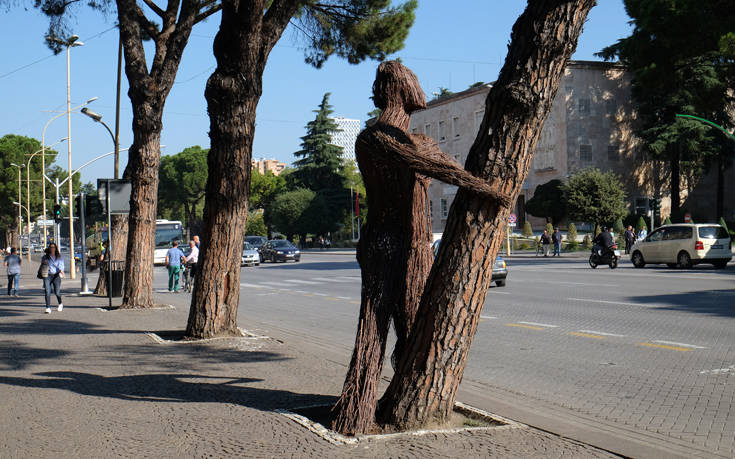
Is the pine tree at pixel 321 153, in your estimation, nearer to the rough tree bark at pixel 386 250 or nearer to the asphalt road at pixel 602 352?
the asphalt road at pixel 602 352

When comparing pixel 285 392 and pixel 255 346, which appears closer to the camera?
pixel 285 392

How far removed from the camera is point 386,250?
520 centimetres

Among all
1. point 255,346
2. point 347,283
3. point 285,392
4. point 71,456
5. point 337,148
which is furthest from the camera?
point 337,148

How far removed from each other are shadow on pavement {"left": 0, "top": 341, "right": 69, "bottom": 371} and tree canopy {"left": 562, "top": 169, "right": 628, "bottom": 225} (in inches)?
1633

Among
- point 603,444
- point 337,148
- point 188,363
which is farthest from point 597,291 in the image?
point 337,148

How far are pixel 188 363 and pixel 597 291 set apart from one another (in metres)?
12.0

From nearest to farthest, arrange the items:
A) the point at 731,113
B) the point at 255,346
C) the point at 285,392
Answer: the point at 285,392 → the point at 255,346 → the point at 731,113

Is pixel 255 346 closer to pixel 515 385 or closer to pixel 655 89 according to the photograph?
pixel 515 385

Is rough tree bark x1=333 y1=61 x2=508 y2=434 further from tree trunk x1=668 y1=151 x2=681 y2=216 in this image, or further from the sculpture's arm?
tree trunk x1=668 y1=151 x2=681 y2=216

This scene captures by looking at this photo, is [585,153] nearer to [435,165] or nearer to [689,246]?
[689,246]

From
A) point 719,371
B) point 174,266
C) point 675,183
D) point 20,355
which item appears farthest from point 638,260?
point 675,183

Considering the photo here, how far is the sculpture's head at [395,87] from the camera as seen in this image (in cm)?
523

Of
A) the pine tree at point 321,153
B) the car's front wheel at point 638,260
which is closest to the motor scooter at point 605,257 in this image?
the car's front wheel at point 638,260

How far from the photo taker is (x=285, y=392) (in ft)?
21.5
